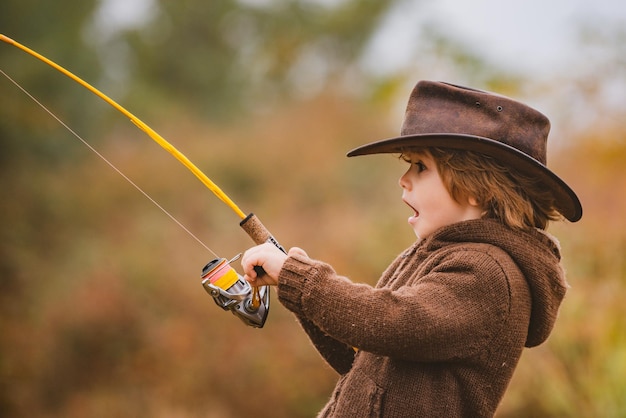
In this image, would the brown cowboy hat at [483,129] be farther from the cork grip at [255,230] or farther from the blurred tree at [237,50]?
the blurred tree at [237,50]

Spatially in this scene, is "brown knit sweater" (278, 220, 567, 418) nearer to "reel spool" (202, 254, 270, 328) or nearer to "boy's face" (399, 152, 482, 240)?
"boy's face" (399, 152, 482, 240)

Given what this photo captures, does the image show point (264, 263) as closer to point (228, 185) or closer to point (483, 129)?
point (483, 129)

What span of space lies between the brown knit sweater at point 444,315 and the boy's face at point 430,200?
0.05 m

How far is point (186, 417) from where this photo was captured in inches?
305

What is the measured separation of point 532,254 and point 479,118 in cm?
39

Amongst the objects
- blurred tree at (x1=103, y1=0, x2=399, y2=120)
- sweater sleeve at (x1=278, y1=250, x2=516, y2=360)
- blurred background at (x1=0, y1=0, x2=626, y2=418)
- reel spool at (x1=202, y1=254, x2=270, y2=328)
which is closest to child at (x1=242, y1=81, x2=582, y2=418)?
sweater sleeve at (x1=278, y1=250, x2=516, y2=360)

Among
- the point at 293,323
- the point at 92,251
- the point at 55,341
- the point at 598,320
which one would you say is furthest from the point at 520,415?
the point at 92,251

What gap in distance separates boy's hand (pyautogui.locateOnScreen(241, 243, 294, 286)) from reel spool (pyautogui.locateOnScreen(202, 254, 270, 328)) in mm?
121

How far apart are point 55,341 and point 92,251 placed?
7.82 feet

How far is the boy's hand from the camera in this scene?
6.34 ft

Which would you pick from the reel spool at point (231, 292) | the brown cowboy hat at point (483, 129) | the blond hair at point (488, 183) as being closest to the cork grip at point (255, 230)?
the reel spool at point (231, 292)

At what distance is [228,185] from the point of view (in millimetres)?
12820

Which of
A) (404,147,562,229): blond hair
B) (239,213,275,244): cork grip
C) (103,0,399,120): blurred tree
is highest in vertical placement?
(103,0,399,120): blurred tree

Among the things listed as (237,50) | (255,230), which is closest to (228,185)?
(237,50)
